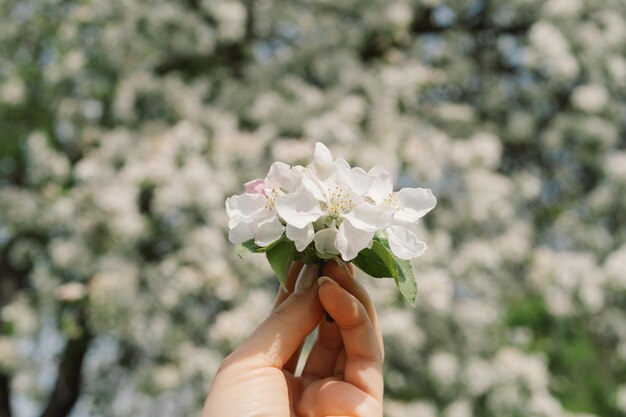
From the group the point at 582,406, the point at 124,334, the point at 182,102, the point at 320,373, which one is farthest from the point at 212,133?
the point at 320,373

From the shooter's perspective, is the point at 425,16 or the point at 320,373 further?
the point at 425,16

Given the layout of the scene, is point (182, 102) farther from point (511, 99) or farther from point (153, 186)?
point (511, 99)

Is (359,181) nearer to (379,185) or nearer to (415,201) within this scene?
(379,185)

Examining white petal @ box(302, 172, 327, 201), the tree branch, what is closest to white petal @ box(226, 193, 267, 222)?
white petal @ box(302, 172, 327, 201)

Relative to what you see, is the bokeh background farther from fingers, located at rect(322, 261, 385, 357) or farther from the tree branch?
fingers, located at rect(322, 261, 385, 357)

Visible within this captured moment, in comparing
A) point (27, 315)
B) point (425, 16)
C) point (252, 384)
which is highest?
point (252, 384)

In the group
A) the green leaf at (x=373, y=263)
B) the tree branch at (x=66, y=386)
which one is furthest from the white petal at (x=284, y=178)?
the tree branch at (x=66, y=386)

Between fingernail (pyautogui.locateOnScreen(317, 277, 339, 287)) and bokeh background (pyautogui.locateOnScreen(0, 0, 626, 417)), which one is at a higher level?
fingernail (pyautogui.locateOnScreen(317, 277, 339, 287))

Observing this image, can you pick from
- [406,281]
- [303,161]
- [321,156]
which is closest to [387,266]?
[406,281]
